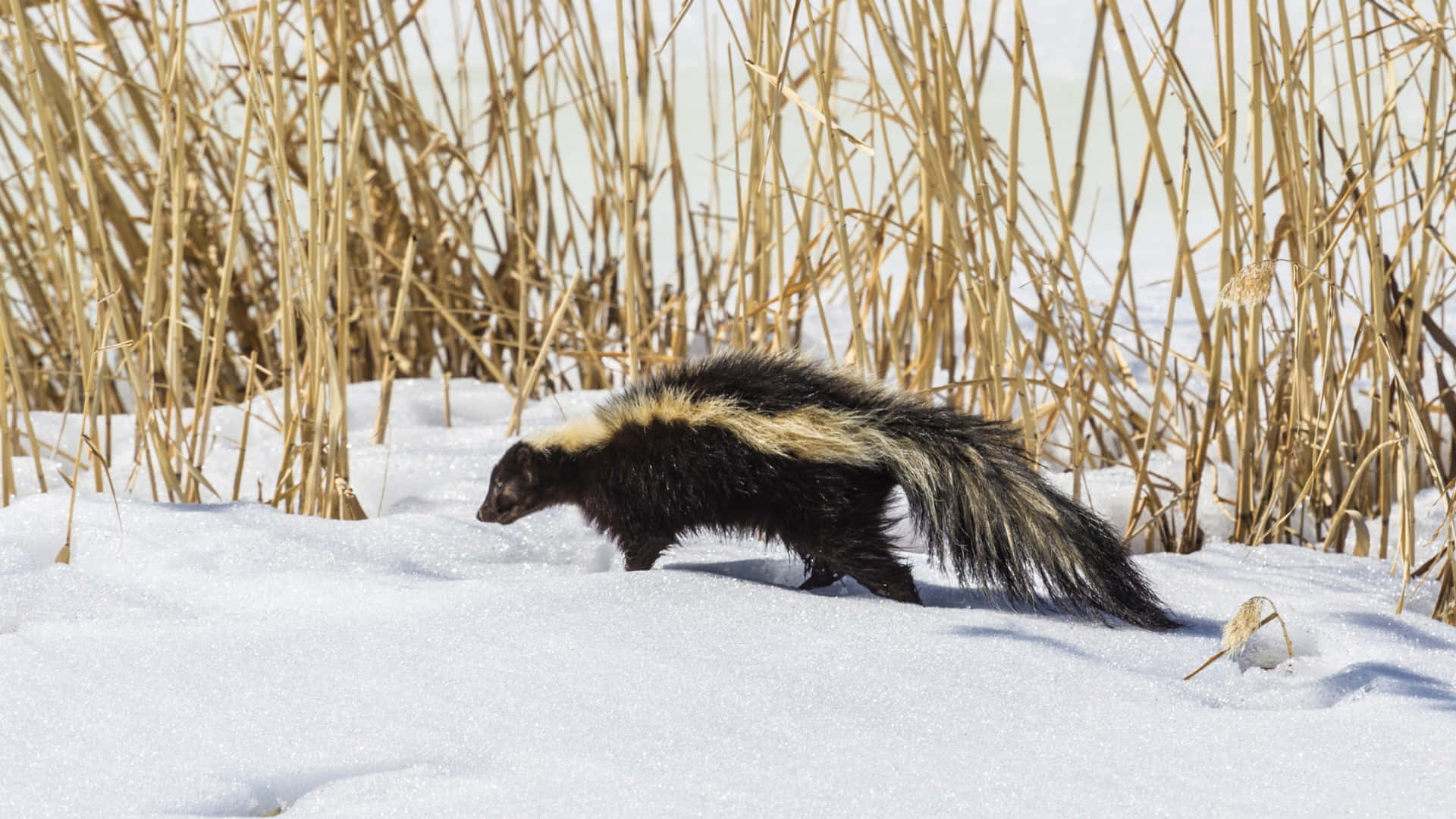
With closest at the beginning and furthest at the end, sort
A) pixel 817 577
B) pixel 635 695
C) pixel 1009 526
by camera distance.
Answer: pixel 635 695, pixel 1009 526, pixel 817 577

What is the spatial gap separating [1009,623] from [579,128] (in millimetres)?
9501

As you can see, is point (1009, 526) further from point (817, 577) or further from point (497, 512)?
point (497, 512)

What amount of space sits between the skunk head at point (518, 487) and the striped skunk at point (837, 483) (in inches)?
7.5

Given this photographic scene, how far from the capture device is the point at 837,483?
2.82 m

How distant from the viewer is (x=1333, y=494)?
3584mm

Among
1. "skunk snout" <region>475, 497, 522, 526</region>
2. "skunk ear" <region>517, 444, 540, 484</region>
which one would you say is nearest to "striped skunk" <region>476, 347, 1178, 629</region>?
"skunk ear" <region>517, 444, 540, 484</region>

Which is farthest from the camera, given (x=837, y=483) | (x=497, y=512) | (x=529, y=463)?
(x=497, y=512)

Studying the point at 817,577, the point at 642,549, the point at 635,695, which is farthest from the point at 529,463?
the point at 635,695

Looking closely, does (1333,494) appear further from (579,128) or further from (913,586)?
(579,128)

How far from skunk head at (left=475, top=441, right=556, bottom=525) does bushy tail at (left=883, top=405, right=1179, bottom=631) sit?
958mm

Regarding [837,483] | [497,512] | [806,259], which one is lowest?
[497,512]

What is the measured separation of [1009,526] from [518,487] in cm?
129

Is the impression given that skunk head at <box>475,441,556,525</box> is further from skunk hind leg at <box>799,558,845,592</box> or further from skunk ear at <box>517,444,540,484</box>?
skunk hind leg at <box>799,558,845,592</box>

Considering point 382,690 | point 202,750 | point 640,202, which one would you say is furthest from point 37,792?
point 640,202
